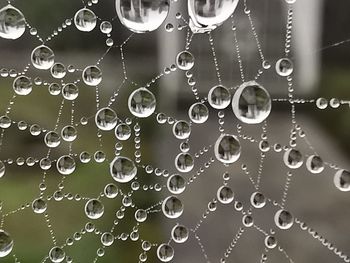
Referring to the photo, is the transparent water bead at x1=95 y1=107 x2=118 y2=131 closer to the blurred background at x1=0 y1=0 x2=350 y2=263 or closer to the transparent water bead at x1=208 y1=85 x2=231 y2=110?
the transparent water bead at x1=208 y1=85 x2=231 y2=110

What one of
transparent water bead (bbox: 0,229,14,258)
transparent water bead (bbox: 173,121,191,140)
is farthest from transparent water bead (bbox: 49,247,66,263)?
transparent water bead (bbox: 173,121,191,140)

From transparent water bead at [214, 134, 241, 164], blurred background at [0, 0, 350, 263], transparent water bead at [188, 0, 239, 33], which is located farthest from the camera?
blurred background at [0, 0, 350, 263]

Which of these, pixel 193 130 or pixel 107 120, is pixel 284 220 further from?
pixel 193 130

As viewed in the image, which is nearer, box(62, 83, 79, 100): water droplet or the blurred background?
box(62, 83, 79, 100): water droplet

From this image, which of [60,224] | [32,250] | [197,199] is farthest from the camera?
[197,199]

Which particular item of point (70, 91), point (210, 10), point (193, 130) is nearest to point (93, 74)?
point (70, 91)

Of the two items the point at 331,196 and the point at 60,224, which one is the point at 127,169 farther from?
the point at 331,196

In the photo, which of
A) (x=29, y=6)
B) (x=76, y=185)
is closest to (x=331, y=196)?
(x=76, y=185)
